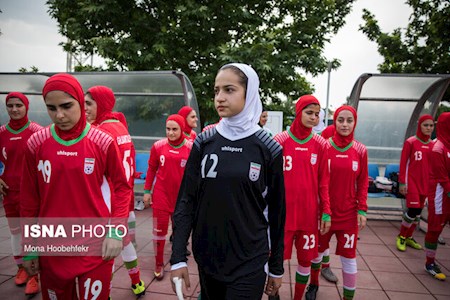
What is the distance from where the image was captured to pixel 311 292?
365 centimetres

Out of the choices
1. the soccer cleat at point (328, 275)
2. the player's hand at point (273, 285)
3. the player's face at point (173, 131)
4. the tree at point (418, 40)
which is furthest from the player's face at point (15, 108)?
the tree at point (418, 40)

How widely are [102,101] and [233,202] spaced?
258 cm

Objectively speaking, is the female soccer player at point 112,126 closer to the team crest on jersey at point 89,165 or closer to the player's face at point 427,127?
the team crest on jersey at point 89,165

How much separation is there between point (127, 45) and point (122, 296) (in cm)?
878

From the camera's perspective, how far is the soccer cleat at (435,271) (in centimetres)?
432

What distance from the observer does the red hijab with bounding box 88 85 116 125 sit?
11.4ft

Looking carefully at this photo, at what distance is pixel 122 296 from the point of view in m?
3.58

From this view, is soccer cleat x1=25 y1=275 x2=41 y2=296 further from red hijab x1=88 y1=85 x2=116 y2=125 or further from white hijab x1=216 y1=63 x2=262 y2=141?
white hijab x1=216 y1=63 x2=262 y2=141

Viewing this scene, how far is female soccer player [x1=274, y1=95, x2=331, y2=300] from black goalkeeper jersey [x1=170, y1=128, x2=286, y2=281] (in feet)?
4.43

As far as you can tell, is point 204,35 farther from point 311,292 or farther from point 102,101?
point 311,292

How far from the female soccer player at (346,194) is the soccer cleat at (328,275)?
0.59 m

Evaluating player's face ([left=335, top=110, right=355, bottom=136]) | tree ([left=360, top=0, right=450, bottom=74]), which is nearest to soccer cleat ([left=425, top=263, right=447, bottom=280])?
player's face ([left=335, top=110, right=355, bottom=136])

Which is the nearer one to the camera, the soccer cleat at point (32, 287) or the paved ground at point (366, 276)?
the soccer cleat at point (32, 287)

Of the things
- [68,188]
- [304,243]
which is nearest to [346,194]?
[304,243]
